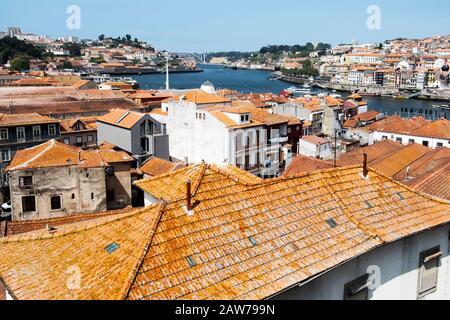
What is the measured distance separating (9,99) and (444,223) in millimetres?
30576

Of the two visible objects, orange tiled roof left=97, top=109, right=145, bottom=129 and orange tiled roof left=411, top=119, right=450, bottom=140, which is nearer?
orange tiled roof left=97, top=109, right=145, bottom=129

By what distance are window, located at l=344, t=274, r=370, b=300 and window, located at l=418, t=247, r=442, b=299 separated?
938mm

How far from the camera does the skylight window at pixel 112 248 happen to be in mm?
4531

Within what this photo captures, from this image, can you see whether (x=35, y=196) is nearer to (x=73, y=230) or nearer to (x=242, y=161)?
(x=242, y=161)

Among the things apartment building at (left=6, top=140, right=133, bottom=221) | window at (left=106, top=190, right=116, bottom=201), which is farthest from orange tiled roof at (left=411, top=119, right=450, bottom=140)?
apartment building at (left=6, top=140, right=133, bottom=221)

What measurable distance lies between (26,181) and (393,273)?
11.5 metres

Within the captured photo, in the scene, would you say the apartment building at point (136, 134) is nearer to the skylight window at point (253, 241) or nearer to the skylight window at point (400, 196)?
the skylight window at point (400, 196)

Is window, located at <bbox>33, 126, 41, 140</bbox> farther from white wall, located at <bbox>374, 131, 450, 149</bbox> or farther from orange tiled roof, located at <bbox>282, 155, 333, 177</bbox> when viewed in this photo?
white wall, located at <bbox>374, 131, 450, 149</bbox>

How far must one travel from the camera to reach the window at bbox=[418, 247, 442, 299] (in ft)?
19.3

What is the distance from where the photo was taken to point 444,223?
5926 millimetres

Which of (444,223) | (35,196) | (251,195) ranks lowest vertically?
(35,196)

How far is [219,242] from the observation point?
4637 mm

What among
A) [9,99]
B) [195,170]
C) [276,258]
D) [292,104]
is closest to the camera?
[276,258]
